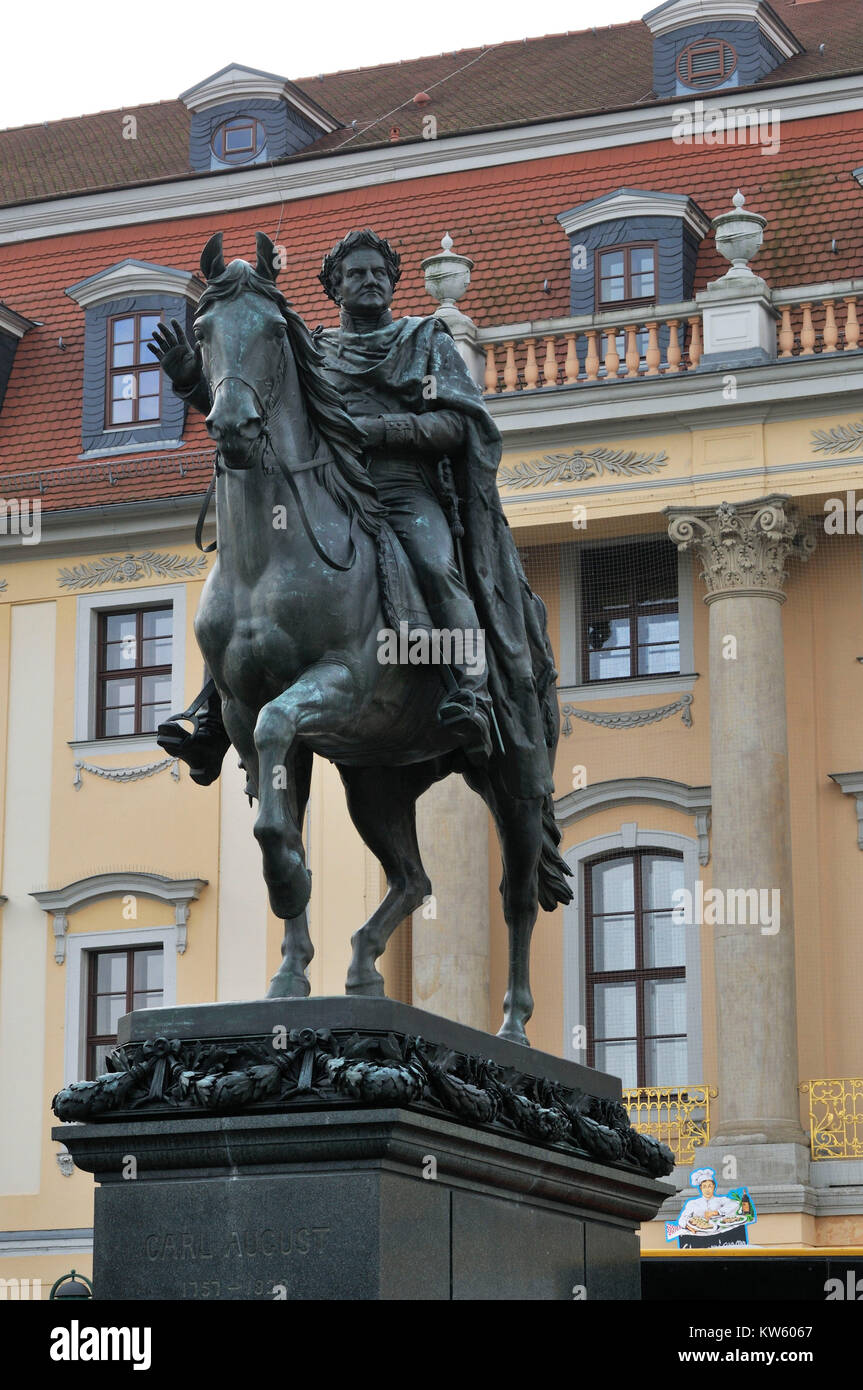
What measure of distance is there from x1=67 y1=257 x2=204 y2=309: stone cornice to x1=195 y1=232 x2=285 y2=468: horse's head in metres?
22.8

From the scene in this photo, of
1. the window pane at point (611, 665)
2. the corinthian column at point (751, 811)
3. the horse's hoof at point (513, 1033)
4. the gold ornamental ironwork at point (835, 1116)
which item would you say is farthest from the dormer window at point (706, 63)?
the horse's hoof at point (513, 1033)

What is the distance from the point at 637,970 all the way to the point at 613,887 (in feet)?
3.53

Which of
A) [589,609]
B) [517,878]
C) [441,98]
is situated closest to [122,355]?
[441,98]

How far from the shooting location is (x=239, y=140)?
33938mm

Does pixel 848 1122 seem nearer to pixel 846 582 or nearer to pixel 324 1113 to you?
pixel 846 582

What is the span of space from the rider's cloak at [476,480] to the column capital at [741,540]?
58.4 feet

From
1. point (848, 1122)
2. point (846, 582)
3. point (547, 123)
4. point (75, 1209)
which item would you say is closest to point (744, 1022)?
point (848, 1122)

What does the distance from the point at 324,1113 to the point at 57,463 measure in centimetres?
2437

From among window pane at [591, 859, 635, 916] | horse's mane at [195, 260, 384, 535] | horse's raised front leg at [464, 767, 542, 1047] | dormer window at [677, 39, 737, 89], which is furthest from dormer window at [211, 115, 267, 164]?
horse's mane at [195, 260, 384, 535]

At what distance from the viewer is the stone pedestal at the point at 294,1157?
23.8ft

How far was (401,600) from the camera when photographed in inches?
336

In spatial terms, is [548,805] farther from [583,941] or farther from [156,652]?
[156,652]
